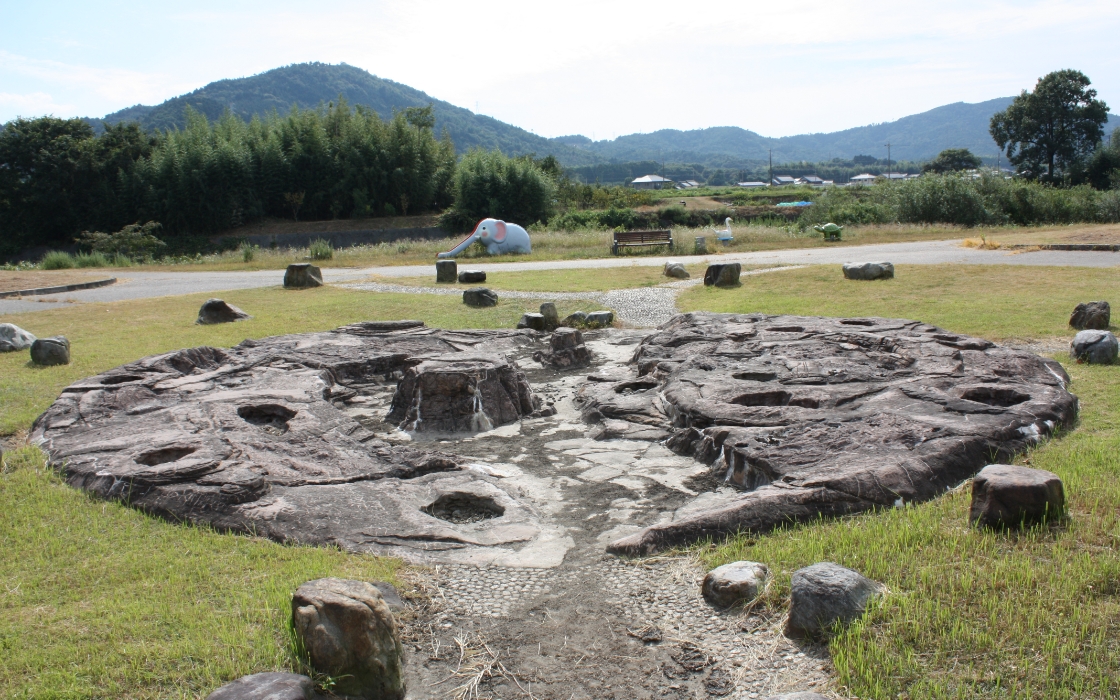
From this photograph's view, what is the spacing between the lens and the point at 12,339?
408 inches

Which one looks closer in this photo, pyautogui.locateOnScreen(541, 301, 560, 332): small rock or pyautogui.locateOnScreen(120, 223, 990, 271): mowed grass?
pyautogui.locateOnScreen(541, 301, 560, 332): small rock

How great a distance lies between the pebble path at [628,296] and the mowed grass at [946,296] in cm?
47

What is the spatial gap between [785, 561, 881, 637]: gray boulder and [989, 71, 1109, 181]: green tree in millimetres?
54667

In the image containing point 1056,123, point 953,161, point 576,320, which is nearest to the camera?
point 576,320

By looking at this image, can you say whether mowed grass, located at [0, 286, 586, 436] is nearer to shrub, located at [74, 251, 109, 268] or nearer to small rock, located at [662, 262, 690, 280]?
small rock, located at [662, 262, 690, 280]

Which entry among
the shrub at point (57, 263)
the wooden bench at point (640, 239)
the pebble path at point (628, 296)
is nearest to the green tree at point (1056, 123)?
the wooden bench at point (640, 239)

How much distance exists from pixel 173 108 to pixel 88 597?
145198 millimetres

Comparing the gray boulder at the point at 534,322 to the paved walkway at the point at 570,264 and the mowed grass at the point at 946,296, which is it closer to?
the mowed grass at the point at 946,296

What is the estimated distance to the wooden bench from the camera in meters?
25.2

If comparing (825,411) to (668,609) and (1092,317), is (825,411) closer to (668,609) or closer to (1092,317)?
(668,609)

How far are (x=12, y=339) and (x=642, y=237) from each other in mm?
18243

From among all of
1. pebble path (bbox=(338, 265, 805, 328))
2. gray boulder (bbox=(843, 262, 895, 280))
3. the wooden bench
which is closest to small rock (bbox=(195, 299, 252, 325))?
pebble path (bbox=(338, 265, 805, 328))

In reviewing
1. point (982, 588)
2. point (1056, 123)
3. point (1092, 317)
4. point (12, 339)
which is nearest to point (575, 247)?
point (1092, 317)

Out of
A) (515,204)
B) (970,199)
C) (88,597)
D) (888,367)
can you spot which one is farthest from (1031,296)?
(515,204)
